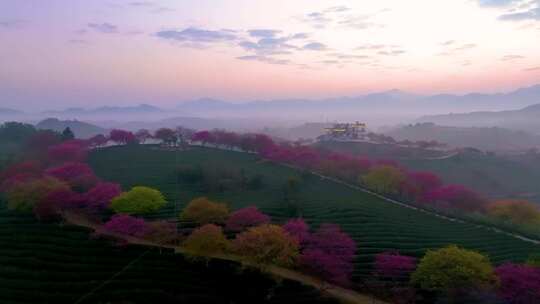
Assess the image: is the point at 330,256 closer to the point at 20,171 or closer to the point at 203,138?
the point at 20,171

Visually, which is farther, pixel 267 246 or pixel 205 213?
pixel 205 213

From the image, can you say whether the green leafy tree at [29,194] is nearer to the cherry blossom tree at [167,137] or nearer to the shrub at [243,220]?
the shrub at [243,220]

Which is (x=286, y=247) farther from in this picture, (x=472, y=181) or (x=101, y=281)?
(x=472, y=181)

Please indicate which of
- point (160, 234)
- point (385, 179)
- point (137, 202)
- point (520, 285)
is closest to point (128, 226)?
point (160, 234)

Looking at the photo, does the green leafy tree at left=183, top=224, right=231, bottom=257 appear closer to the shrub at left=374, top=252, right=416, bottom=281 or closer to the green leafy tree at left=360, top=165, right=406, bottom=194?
the shrub at left=374, top=252, right=416, bottom=281

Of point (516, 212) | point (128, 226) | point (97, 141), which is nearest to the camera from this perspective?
point (128, 226)

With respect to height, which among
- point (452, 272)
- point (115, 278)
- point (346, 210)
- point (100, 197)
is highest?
point (100, 197)

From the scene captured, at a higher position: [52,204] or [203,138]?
[203,138]
